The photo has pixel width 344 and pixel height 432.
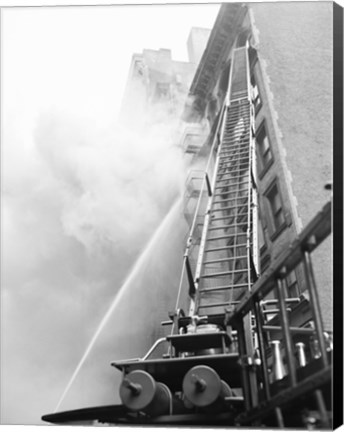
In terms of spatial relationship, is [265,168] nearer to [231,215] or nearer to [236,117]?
[236,117]

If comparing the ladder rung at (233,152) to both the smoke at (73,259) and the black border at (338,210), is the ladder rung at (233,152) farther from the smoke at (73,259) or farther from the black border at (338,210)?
the black border at (338,210)

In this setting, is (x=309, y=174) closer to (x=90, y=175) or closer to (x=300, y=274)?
(x=300, y=274)

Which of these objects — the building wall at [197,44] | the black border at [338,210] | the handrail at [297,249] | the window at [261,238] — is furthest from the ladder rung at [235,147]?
the handrail at [297,249]

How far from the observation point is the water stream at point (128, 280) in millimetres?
6274

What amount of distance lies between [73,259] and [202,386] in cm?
338

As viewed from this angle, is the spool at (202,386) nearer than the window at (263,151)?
Yes

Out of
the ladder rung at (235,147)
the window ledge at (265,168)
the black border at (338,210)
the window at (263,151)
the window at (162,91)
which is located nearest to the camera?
the black border at (338,210)

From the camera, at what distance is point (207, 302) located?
18.3 feet

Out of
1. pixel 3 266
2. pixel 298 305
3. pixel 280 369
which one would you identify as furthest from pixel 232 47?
pixel 280 369

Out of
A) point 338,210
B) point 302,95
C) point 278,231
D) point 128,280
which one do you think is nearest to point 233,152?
point 302,95

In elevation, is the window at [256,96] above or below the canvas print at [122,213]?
above

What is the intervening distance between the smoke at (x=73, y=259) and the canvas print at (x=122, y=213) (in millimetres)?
18

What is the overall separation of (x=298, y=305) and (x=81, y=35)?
16.0 feet

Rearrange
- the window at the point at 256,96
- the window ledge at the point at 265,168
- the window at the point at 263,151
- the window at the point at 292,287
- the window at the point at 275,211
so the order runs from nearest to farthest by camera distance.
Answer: the window at the point at 292,287 → the window at the point at 275,211 → the window ledge at the point at 265,168 → the window at the point at 263,151 → the window at the point at 256,96
